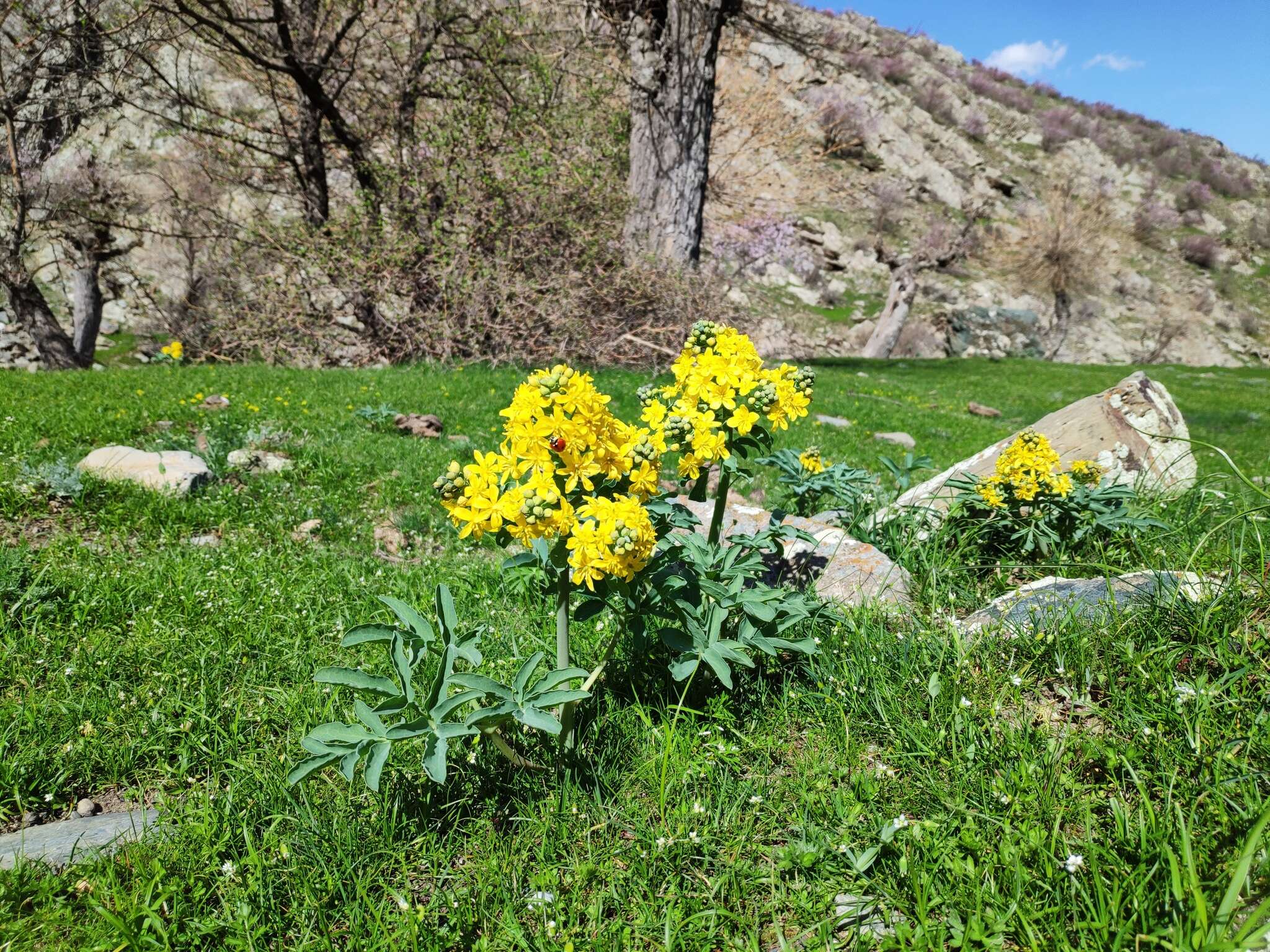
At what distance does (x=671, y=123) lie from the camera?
35.3 ft

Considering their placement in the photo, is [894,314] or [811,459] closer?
[811,459]

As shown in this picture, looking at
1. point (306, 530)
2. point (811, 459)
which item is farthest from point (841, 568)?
point (306, 530)

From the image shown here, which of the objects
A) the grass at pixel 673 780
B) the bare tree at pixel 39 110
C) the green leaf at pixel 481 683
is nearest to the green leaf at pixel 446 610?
the green leaf at pixel 481 683

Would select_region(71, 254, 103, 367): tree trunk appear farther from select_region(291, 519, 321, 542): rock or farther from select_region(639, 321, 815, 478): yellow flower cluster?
select_region(639, 321, 815, 478): yellow flower cluster

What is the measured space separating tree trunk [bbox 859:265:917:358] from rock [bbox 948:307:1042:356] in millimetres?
4699

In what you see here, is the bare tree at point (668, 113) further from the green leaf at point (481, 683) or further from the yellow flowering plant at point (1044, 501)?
the green leaf at point (481, 683)

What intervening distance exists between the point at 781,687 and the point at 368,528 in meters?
2.92

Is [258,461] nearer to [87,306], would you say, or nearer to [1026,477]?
[1026,477]

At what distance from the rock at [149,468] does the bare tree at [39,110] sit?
817 centimetres

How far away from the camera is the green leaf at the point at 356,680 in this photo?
1.59 metres

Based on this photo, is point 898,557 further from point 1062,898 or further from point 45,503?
point 45,503

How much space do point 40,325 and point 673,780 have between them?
48.7 feet

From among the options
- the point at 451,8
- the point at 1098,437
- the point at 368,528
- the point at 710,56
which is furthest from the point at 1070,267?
the point at 368,528

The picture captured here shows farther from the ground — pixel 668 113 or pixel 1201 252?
pixel 1201 252
